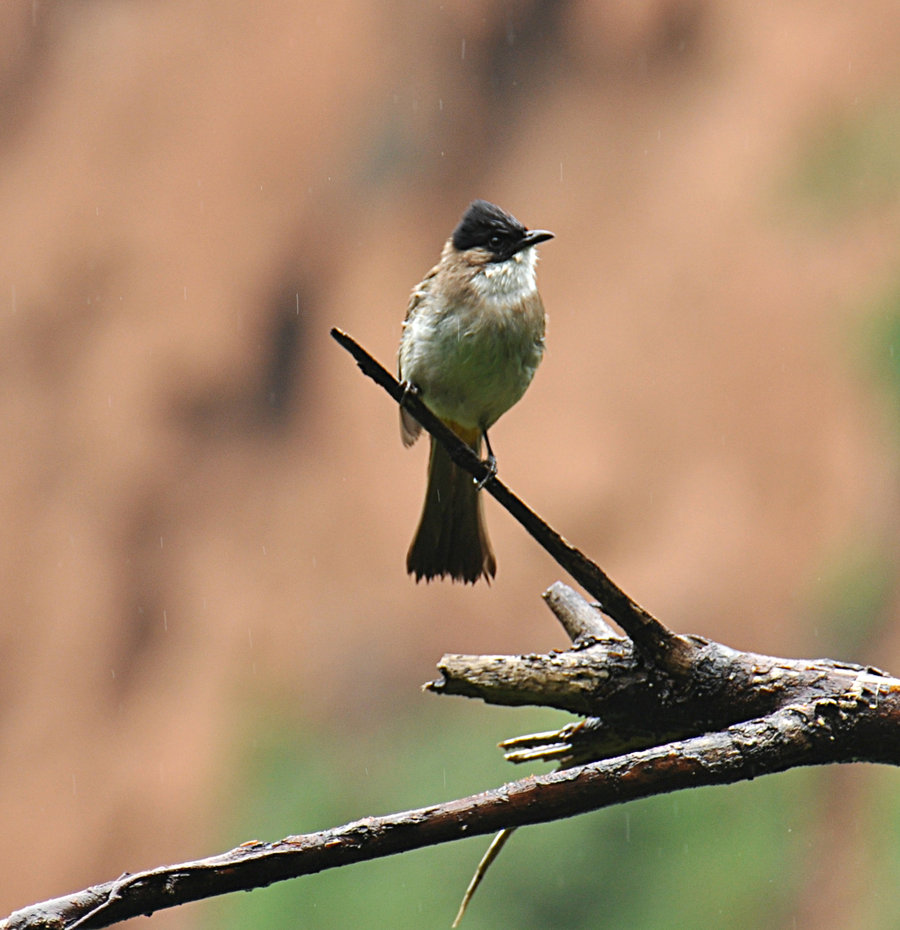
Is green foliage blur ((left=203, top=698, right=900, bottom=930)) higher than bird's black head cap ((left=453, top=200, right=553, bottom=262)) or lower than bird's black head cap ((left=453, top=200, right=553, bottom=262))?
lower

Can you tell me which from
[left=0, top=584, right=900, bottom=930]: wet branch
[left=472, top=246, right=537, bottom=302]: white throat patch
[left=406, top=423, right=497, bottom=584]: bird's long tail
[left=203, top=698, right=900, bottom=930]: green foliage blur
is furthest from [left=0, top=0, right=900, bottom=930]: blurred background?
[left=0, top=584, right=900, bottom=930]: wet branch

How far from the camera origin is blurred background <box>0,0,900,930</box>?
12.3 ft

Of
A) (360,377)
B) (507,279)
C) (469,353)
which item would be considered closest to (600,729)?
(469,353)

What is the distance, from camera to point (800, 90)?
397 centimetres

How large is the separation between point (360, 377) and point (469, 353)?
2.52 meters

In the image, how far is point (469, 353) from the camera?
185 centimetres

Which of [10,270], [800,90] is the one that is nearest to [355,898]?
[10,270]

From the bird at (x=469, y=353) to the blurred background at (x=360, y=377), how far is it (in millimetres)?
1708

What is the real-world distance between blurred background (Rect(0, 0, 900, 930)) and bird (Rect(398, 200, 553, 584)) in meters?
1.71

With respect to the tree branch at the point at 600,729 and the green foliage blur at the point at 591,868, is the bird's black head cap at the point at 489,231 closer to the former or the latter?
the tree branch at the point at 600,729

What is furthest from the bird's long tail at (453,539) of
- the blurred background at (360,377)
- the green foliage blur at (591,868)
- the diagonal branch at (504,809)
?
the blurred background at (360,377)

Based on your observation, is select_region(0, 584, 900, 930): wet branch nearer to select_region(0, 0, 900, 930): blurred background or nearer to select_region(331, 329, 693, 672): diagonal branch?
select_region(331, 329, 693, 672): diagonal branch

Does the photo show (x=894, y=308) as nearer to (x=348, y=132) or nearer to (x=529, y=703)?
(x=348, y=132)

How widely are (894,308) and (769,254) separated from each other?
1.57 ft
